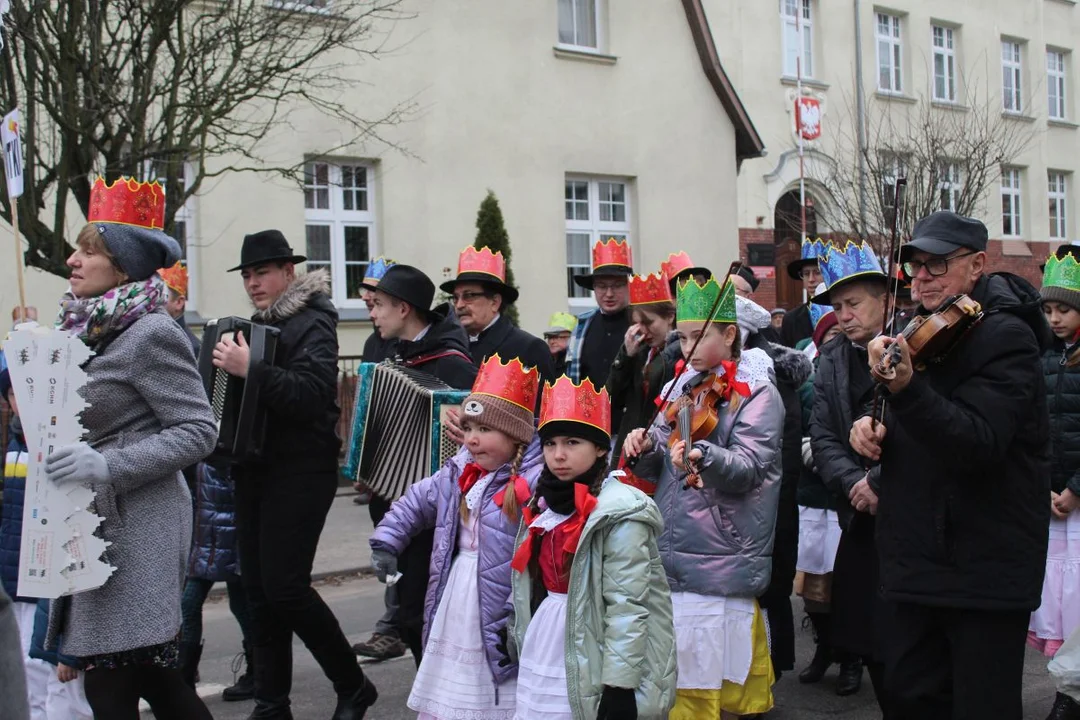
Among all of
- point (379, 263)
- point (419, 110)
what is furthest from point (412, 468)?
point (419, 110)

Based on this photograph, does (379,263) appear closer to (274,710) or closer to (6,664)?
(274,710)

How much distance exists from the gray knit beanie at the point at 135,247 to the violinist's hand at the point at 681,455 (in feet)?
6.72

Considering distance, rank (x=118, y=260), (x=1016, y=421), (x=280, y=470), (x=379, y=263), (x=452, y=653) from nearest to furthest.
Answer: (x=1016, y=421) < (x=118, y=260) < (x=452, y=653) < (x=280, y=470) < (x=379, y=263)

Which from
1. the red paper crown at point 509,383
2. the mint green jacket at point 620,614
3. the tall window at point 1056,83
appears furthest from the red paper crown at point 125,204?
the tall window at point 1056,83

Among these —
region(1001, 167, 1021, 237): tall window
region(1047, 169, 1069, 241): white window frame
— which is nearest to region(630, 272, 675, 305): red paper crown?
region(1001, 167, 1021, 237): tall window

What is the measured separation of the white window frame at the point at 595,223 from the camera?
17.4m

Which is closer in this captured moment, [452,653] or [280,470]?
[452,653]

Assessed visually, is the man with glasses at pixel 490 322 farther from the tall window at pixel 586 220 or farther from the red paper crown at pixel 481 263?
the tall window at pixel 586 220

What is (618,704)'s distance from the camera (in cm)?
359

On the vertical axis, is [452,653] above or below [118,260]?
below

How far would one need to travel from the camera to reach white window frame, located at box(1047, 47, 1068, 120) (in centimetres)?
2781

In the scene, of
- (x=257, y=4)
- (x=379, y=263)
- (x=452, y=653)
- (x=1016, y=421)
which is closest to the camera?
(x=1016, y=421)

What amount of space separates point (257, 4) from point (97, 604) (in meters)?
9.27

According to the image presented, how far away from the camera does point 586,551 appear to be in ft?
12.3
